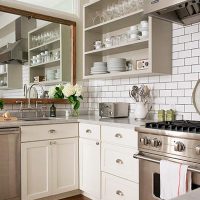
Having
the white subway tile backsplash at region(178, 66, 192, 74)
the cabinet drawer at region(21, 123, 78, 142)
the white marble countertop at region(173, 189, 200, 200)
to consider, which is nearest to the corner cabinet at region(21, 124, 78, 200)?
the cabinet drawer at region(21, 123, 78, 142)

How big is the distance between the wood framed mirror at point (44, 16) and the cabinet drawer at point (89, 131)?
746mm

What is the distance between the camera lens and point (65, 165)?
9.50 ft

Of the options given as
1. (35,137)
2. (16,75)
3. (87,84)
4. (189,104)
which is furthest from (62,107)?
(189,104)

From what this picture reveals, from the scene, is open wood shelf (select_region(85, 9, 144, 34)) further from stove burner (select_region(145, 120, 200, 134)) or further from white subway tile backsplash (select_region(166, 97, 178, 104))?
stove burner (select_region(145, 120, 200, 134))

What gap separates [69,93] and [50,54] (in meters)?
0.68

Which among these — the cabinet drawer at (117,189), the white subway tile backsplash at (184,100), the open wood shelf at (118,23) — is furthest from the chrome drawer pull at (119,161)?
the open wood shelf at (118,23)

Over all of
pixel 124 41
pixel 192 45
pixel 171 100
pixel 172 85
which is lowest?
pixel 171 100

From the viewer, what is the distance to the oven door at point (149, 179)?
203 centimetres

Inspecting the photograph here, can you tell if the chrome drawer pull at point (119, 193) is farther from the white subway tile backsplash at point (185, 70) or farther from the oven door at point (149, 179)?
the white subway tile backsplash at point (185, 70)

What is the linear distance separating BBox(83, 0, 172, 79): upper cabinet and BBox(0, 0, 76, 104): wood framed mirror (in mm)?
368

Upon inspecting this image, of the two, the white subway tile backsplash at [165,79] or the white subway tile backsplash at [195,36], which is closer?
the white subway tile backsplash at [195,36]

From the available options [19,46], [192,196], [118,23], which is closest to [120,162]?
[118,23]

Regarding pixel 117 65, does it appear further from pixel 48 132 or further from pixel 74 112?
pixel 48 132

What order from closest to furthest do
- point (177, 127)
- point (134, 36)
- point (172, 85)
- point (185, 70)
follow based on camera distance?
point (177, 127) < point (185, 70) < point (172, 85) < point (134, 36)
